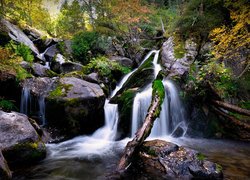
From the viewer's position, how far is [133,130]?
8.80 m

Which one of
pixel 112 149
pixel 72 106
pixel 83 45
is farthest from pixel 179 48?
pixel 83 45

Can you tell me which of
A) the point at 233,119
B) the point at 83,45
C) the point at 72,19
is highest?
the point at 72,19

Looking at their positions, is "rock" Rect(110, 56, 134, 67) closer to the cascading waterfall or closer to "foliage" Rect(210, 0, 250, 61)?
the cascading waterfall

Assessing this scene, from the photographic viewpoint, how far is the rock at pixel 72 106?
8422 mm

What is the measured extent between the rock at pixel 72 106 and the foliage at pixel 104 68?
3.33m

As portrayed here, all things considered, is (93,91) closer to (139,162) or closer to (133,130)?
(133,130)

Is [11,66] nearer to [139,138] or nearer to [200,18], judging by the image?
[139,138]

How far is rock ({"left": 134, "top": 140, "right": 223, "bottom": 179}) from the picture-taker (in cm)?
504

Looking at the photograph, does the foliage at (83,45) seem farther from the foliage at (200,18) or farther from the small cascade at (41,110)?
the small cascade at (41,110)

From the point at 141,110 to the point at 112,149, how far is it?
212 centimetres

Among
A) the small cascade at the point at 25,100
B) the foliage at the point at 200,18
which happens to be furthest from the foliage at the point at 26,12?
the foliage at the point at 200,18

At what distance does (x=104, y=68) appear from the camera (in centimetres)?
1259

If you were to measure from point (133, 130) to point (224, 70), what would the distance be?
4047mm

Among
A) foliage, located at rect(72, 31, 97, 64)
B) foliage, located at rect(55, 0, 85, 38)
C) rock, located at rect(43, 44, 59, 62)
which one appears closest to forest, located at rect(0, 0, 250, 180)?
rock, located at rect(43, 44, 59, 62)
